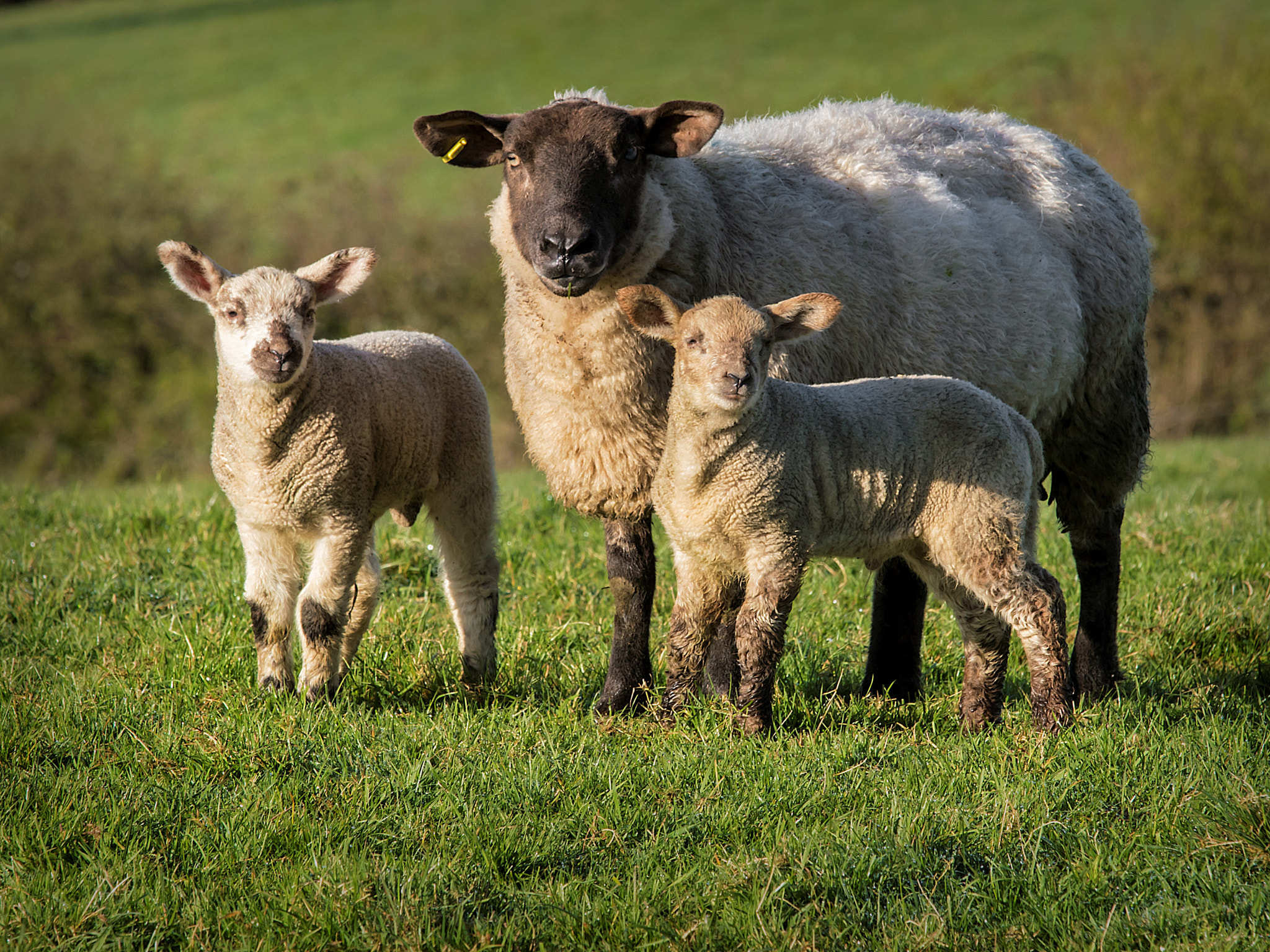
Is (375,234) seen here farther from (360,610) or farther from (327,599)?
(327,599)

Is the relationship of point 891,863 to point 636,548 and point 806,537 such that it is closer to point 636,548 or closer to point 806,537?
point 806,537

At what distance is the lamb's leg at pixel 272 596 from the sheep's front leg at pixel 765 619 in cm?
180

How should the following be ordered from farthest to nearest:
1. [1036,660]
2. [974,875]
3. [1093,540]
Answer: [1093,540] → [1036,660] → [974,875]

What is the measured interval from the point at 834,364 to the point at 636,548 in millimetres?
1111

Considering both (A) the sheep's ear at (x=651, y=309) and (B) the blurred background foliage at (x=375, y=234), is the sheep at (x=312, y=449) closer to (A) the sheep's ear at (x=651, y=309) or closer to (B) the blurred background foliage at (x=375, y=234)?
(A) the sheep's ear at (x=651, y=309)

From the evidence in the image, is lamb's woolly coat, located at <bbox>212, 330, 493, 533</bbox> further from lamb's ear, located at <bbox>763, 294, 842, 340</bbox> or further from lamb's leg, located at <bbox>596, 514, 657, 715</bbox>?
lamb's ear, located at <bbox>763, 294, 842, 340</bbox>

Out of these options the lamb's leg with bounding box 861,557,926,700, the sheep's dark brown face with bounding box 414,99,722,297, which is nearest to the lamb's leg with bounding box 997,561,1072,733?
the lamb's leg with bounding box 861,557,926,700

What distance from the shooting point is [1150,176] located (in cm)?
1599

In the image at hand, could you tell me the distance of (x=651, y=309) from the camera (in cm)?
392

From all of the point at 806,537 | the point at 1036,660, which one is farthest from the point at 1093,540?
the point at 806,537

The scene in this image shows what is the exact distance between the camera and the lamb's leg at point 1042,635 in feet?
13.2

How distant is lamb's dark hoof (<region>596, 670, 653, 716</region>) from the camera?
15.0 ft

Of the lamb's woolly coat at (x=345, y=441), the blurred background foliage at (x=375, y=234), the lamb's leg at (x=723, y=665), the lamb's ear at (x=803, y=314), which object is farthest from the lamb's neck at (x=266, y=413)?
the blurred background foliage at (x=375, y=234)

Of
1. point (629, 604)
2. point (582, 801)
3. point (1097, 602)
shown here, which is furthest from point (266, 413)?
point (1097, 602)
